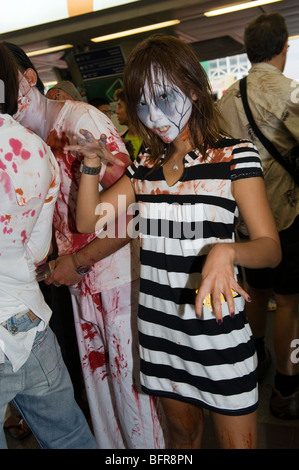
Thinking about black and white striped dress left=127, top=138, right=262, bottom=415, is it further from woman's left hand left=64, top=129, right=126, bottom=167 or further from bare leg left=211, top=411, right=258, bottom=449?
woman's left hand left=64, top=129, right=126, bottom=167

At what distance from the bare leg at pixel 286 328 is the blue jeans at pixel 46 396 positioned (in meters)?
1.16

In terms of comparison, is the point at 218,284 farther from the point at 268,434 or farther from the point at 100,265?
the point at 268,434

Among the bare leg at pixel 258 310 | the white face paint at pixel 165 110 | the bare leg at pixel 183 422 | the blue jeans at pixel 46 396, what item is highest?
the white face paint at pixel 165 110

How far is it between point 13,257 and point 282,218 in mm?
1349

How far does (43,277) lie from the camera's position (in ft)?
4.77

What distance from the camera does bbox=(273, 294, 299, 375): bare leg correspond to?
7.11ft

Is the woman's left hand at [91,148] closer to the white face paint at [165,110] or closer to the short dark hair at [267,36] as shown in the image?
the white face paint at [165,110]

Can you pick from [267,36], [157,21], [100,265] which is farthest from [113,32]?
[100,265]

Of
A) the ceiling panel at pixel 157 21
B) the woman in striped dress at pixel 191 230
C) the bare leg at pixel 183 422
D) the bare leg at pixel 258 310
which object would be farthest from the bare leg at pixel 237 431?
the ceiling panel at pixel 157 21

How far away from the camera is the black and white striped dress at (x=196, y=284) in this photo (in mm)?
1143

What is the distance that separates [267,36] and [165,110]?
1.25m

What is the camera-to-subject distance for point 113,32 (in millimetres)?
5695

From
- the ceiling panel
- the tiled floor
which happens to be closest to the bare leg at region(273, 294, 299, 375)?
the tiled floor
